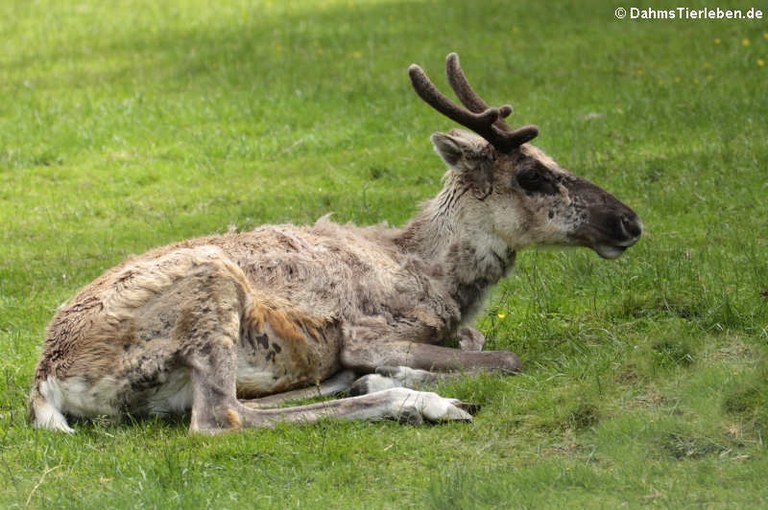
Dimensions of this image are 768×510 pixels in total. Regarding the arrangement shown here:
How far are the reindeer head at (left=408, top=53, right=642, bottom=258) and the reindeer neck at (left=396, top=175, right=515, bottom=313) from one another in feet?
0.21

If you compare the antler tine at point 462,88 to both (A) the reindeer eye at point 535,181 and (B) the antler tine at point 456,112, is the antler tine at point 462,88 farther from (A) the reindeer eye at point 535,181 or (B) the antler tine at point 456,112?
(A) the reindeer eye at point 535,181

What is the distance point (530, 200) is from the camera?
9500mm

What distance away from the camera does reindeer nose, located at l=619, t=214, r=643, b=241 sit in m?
9.42

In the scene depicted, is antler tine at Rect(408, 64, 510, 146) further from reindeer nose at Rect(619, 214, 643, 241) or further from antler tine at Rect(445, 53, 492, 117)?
reindeer nose at Rect(619, 214, 643, 241)

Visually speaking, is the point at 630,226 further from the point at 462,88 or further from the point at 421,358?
the point at 421,358

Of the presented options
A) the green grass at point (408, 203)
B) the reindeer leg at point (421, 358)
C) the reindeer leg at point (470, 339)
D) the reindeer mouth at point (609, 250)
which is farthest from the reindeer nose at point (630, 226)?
the reindeer leg at point (421, 358)

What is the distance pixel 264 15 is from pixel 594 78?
7179mm

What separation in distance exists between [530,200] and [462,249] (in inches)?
22.5

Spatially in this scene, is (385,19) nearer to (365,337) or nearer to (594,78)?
(594,78)

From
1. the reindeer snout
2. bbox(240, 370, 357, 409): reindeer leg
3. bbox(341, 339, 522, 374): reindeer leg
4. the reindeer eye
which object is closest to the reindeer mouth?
the reindeer snout

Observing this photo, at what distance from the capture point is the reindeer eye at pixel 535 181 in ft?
31.1

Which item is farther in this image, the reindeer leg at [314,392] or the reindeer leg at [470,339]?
the reindeer leg at [470,339]

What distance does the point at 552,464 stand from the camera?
6926 mm

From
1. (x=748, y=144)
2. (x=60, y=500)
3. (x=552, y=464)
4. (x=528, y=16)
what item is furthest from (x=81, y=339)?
(x=528, y=16)
